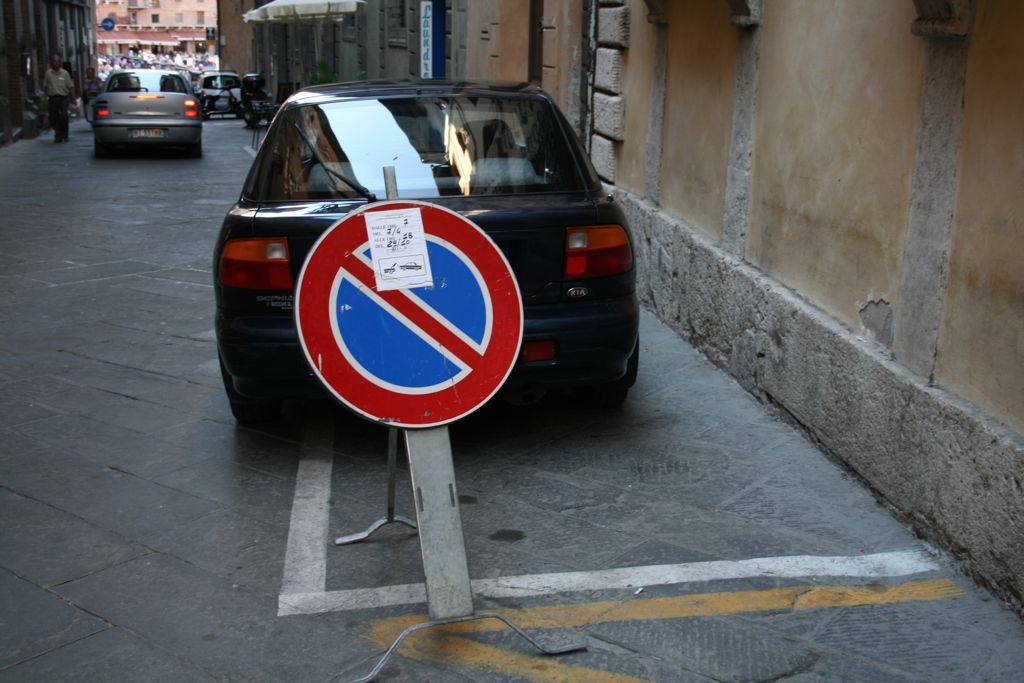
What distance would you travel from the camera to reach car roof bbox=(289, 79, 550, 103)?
581cm

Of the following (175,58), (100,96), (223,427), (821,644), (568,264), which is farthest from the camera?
(175,58)

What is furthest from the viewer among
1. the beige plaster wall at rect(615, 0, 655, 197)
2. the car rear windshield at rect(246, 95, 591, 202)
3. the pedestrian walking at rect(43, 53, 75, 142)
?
the pedestrian walking at rect(43, 53, 75, 142)

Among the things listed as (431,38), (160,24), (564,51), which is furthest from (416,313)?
(160,24)

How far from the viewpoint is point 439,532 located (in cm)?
355

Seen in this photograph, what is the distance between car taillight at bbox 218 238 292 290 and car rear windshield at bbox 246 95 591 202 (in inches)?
12.9

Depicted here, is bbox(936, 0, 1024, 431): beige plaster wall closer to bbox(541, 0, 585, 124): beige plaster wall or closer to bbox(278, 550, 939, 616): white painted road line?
bbox(278, 550, 939, 616): white painted road line

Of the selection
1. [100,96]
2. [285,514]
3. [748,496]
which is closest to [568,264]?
[748,496]

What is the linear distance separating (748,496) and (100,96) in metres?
20.4

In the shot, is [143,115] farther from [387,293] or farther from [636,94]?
[387,293]

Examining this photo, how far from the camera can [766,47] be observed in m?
6.33

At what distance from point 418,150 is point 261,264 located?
949 mm

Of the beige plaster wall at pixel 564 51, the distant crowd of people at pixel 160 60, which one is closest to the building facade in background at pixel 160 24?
the distant crowd of people at pixel 160 60

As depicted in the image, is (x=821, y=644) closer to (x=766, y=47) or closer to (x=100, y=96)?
(x=766, y=47)

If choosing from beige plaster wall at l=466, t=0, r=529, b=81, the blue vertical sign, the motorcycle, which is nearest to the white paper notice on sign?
beige plaster wall at l=466, t=0, r=529, b=81
